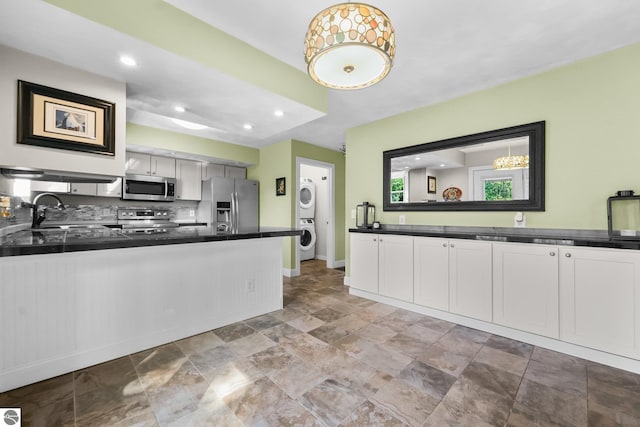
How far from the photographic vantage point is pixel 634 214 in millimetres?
2072

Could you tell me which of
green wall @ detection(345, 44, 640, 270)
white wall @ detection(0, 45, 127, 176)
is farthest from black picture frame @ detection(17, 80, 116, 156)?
green wall @ detection(345, 44, 640, 270)

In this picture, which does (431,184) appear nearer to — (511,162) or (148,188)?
(511,162)

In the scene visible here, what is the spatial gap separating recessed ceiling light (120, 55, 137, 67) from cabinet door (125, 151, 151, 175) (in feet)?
9.21

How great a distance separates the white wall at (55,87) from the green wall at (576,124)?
3.32 meters

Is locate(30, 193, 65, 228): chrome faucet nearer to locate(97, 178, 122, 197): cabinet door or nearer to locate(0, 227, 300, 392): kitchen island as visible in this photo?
locate(97, 178, 122, 197): cabinet door

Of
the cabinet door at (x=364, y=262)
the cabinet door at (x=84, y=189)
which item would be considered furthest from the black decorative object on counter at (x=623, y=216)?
the cabinet door at (x=84, y=189)

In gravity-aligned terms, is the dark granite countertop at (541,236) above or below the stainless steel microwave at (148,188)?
below

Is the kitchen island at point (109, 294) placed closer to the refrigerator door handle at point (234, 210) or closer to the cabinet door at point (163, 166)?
the refrigerator door handle at point (234, 210)

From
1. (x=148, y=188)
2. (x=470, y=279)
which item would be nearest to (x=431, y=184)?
(x=470, y=279)

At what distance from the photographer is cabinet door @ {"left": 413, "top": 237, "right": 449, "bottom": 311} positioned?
2771mm

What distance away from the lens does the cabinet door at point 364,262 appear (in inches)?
133

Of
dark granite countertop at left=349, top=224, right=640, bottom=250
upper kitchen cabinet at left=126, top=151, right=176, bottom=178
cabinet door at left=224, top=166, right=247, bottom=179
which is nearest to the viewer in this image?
dark granite countertop at left=349, top=224, right=640, bottom=250

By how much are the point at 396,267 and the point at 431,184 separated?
1.09m

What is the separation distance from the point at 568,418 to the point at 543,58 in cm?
262
